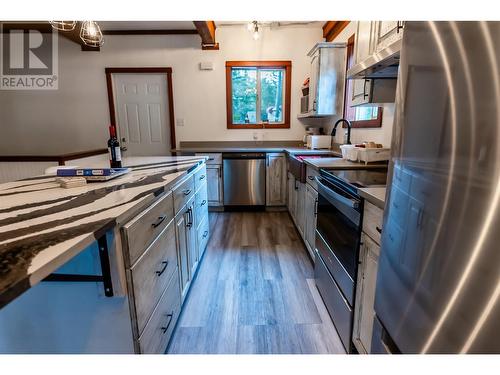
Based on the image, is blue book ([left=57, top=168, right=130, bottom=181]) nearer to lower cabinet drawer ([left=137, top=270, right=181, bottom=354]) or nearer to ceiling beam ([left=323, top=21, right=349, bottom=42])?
lower cabinet drawer ([left=137, top=270, right=181, bottom=354])

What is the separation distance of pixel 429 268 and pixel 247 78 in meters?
4.11

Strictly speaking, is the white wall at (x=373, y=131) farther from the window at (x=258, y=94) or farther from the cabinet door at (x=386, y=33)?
the window at (x=258, y=94)

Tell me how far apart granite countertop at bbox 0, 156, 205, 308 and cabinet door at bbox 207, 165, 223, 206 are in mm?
2226

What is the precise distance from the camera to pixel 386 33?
1.46m

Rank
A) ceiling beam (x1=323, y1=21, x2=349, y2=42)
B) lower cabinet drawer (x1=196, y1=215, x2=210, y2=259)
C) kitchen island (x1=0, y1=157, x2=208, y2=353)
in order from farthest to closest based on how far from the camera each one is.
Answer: ceiling beam (x1=323, y1=21, x2=349, y2=42)
lower cabinet drawer (x1=196, y1=215, x2=210, y2=259)
kitchen island (x1=0, y1=157, x2=208, y2=353)

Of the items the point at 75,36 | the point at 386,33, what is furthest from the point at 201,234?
the point at 75,36

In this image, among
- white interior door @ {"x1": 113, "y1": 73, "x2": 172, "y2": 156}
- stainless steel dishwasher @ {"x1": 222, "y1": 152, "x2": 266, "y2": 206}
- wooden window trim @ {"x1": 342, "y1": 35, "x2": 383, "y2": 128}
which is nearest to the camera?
wooden window trim @ {"x1": 342, "y1": 35, "x2": 383, "y2": 128}

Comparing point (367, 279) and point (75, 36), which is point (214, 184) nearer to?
point (367, 279)

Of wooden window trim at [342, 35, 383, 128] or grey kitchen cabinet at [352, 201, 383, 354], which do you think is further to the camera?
wooden window trim at [342, 35, 383, 128]

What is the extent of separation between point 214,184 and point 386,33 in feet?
9.15

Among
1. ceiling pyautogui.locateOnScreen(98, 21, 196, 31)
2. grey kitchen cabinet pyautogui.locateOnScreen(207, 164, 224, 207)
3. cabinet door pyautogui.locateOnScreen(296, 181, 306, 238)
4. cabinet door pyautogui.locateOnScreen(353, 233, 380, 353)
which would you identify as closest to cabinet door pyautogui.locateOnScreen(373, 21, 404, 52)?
cabinet door pyautogui.locateOnScreen(353, 233, 380, 353)

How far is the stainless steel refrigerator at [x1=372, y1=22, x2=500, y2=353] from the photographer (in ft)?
1.54
